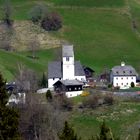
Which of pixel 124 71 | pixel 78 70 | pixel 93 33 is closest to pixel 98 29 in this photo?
pixel 93 33

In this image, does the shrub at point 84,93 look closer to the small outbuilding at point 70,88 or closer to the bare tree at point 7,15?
the small outbuilding at point 70,88

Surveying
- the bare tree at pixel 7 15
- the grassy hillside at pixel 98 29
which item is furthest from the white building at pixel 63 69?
the bare tree at pixel 7 15

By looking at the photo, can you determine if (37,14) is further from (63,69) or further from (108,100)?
(108,100)

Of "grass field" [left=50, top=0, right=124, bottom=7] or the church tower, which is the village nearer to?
the church tower

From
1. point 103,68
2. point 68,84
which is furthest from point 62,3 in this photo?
point 68,84

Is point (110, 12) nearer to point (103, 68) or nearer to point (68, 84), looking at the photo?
point (103, 68)

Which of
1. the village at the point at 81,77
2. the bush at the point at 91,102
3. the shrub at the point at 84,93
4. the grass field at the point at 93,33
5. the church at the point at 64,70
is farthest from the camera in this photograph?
the grass field at the point at 93,33
